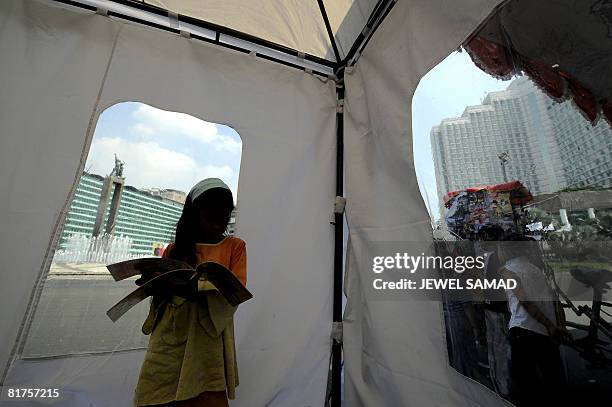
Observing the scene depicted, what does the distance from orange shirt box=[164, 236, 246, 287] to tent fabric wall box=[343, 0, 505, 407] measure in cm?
78

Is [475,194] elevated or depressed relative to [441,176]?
depressed

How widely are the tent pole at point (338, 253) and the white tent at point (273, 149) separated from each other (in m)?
0.02

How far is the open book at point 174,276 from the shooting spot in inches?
39.3

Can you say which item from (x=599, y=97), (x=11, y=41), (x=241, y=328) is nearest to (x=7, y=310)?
(x=241, y=328)

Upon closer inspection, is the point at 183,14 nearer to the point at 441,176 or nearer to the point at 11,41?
the point at 11,41

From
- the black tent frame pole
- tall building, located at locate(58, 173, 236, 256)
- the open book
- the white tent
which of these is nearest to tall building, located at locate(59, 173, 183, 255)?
tall building, located at locate(58, 173, 236, 256)

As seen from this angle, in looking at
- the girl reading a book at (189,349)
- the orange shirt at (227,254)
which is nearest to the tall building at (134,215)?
the orange shirt at (227,254)

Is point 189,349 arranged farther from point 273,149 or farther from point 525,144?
point 525,144

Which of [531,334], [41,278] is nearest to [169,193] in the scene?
[41,278]

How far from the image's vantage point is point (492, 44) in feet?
3.58

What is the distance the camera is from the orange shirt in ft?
4.00

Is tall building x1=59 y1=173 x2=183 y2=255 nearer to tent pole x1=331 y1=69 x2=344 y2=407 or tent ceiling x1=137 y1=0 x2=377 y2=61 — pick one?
tent pole x1=331 y1=69 x2=344 y2=407

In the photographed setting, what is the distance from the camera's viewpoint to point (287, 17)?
1.87 metres

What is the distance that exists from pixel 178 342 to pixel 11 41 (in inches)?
75.9
